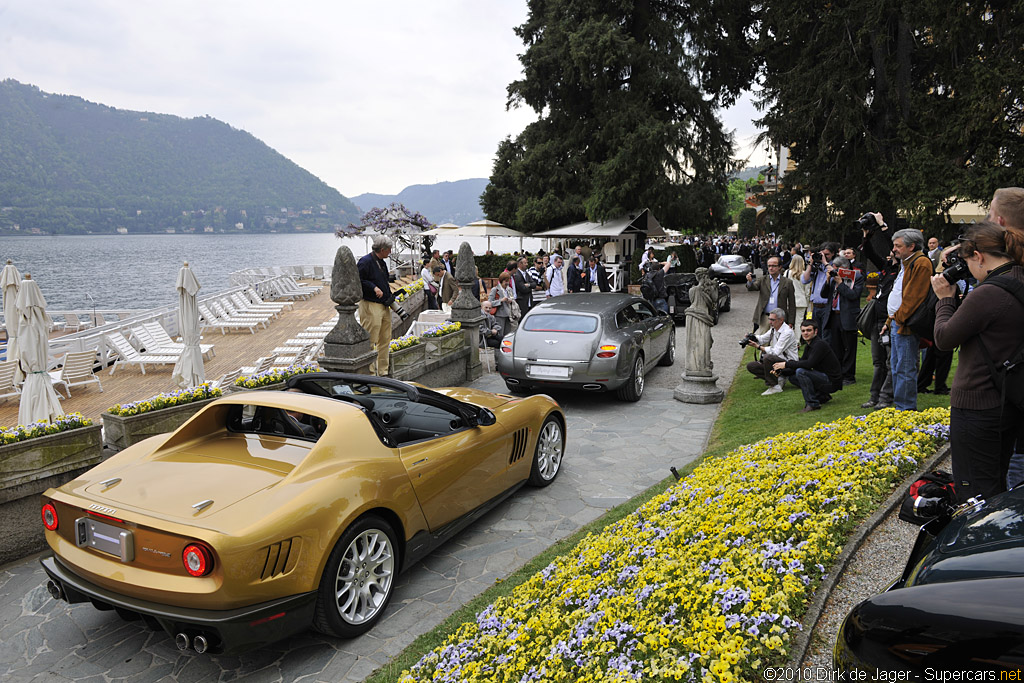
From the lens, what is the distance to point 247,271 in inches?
1487

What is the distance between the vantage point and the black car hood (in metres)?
2.05

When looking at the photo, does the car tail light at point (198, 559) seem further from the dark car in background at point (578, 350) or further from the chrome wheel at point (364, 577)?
the dark car in background at point (578, 350)

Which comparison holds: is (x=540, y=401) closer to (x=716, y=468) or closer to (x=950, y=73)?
(x=716, y=468)

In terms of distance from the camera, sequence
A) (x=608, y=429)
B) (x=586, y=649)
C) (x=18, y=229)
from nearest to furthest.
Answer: (x=586, y=649)
(x=608, y=429)
(x=18, y=229)

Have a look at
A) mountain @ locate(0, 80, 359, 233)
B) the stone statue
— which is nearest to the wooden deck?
the stone statue

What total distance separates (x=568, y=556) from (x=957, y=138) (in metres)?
21.1

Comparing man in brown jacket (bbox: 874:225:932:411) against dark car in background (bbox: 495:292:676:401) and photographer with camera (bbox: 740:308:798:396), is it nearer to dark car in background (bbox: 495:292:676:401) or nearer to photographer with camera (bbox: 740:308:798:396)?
photographer with camera (bbox: 740:308:798:396)

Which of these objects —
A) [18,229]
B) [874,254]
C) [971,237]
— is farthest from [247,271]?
[18,229]

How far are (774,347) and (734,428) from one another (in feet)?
6.48

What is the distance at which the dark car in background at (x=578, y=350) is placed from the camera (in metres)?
9.79

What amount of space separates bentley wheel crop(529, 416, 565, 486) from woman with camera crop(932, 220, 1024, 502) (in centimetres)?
375

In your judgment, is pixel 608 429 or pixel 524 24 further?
pixel 524 24

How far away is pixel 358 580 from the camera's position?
4.26 metres

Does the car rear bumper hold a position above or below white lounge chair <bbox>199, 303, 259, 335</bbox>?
above
